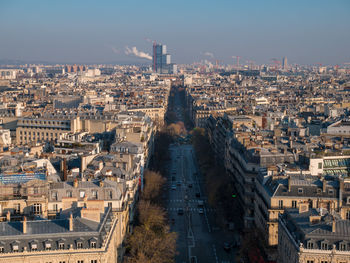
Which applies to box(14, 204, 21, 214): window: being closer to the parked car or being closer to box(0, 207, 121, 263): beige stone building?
box(0, 207, 121, 263): beige stone building

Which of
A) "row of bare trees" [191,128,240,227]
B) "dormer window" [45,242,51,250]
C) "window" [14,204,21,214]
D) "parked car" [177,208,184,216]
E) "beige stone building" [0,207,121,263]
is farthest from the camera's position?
"parked car" [177,208,184,216]

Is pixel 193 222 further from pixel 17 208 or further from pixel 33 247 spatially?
pixel 33 247

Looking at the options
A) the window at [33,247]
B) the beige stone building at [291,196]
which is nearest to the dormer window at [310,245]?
the beige stone building at [291,196]

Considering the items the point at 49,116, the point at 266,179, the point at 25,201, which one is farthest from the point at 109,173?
the point at 49,116

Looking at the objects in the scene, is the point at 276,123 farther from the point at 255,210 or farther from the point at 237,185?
the point at 255,210

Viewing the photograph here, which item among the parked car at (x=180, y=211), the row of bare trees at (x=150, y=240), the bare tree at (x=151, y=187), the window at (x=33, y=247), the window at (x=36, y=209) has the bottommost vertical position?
the parked car at (x=180, y=211)

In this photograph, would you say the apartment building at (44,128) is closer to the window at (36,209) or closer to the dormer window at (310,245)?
the window at (36,209)

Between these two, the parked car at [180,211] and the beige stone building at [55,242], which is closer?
the beige stone building at [55,242]

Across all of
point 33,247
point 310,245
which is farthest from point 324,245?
point 33,247

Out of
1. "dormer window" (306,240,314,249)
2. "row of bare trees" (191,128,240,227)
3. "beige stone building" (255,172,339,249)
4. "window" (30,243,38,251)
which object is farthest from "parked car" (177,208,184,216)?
"window" (30,243,38,251)
